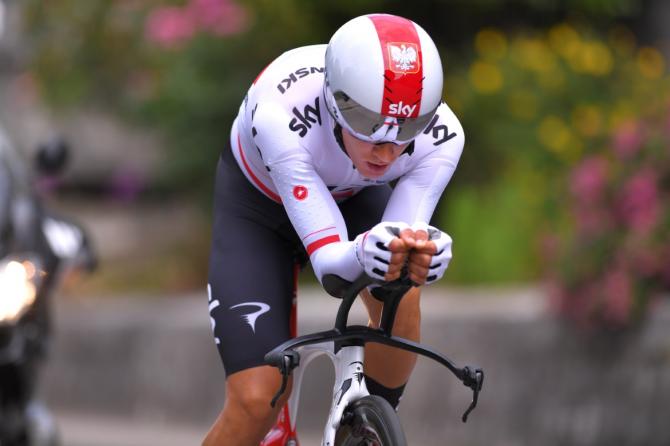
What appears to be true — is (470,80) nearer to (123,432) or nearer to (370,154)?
(123,432)

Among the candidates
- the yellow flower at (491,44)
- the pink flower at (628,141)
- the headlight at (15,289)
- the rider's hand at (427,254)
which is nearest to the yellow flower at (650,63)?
the yellow flower at (491,44)

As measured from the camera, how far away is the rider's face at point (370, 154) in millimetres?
5109

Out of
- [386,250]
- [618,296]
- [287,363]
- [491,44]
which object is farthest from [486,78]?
[386,250]

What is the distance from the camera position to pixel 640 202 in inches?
350

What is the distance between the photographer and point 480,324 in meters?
9.90

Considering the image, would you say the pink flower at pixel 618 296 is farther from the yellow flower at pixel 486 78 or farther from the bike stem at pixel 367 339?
the yellow flower at pixel 486 78

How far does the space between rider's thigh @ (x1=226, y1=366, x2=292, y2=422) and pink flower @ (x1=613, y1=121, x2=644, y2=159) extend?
4394 mm

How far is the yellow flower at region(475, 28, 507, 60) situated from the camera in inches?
499

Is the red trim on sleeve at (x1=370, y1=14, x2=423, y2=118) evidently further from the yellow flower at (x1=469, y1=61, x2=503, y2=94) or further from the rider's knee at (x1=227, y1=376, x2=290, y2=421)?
the yellow flower at (x1=469, y1=61, x2=503, y2=94)

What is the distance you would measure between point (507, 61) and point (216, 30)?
102 inches

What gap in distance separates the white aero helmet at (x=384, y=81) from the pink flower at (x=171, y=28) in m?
8.41

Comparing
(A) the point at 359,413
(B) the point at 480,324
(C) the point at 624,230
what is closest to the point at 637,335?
(C) the point at 624,230

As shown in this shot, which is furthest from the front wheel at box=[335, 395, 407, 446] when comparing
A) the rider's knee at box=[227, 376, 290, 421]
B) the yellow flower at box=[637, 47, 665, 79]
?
the yellow flower at box=[637, 47, 665, 79]

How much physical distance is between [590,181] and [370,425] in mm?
4612
